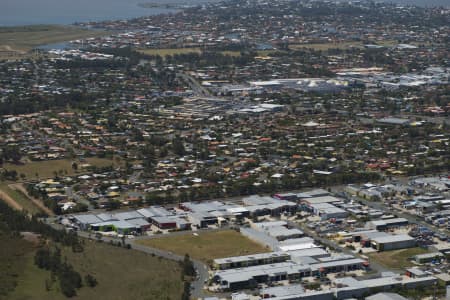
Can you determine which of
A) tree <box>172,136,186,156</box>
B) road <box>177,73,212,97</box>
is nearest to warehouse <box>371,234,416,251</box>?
tree <box>172,136,186,156</box>

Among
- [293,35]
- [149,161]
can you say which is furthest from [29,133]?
[293,35]

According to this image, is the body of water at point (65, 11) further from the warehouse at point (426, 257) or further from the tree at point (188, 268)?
the warehouse at point (426, 257)

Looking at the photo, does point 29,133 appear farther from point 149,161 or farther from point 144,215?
point 144,215

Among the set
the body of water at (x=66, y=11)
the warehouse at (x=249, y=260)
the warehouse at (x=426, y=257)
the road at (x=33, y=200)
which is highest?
the warehouse at (x=249, y=260)

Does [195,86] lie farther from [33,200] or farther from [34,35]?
[34,35]

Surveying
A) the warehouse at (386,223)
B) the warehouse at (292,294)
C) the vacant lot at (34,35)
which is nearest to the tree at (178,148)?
the warehouse at (386,223)
